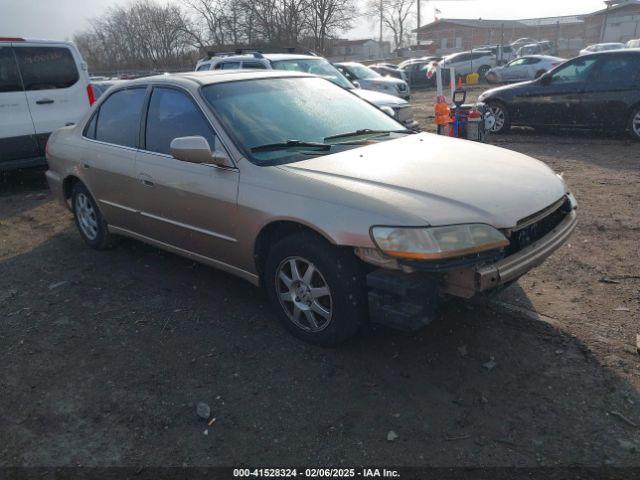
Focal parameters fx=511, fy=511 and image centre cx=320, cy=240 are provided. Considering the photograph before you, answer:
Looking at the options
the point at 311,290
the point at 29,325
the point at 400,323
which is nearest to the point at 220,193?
the point at 311,290

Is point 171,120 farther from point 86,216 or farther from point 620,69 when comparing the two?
point 620,69

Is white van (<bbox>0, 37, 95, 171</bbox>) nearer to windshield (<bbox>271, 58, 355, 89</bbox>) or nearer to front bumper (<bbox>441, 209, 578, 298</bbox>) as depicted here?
windshield (<bbox>271, 58, 355, 89</bbox>)

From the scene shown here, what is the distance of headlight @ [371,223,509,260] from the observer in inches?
105

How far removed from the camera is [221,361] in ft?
10.8

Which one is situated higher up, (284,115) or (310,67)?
(310,67)

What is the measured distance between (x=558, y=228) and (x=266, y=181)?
194 centimetres

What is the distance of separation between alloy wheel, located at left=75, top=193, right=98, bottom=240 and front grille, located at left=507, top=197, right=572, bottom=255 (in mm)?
4063

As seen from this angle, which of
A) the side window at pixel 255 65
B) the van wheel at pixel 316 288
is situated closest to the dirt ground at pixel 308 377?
the van wheel at pixel 316 288

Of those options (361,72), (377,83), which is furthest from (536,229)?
(361,72)

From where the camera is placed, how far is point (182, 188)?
12.6 feet

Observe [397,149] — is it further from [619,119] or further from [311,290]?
[619,119]

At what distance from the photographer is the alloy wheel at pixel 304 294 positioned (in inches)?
125

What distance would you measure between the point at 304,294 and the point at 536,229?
1518mm

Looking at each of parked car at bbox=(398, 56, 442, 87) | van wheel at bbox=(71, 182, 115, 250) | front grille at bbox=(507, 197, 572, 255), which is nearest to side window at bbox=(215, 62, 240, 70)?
van wheel at bbox=(71, 182, 115, 250)
